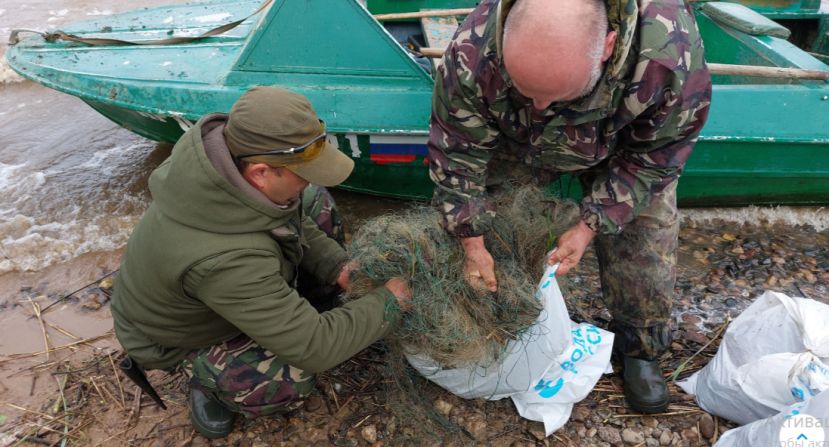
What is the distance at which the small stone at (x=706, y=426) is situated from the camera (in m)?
2.38

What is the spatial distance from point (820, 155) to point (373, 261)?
3.14 m

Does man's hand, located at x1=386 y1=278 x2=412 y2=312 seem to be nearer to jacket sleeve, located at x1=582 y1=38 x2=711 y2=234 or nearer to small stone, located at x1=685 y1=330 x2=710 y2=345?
jacket sleeve, located at x1=582 y1=38 x2=711 y2=234

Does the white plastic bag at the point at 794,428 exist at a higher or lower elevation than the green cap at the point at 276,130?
lower

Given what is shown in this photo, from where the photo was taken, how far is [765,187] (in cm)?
375

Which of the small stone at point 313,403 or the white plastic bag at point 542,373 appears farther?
the small stone at point 313,403

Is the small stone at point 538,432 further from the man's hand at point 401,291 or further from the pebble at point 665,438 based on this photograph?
the man's hand at point 401,291

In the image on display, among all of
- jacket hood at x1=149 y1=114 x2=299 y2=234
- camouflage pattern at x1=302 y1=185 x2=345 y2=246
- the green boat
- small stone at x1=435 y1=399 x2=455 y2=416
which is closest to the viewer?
jacket hood at x1=149 y1=114 x2=299 y2=234

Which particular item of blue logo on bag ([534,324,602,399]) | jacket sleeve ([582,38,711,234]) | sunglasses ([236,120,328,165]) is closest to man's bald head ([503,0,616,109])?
jacket sleeve ([582,38,711,234])

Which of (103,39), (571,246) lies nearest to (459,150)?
(571,246)

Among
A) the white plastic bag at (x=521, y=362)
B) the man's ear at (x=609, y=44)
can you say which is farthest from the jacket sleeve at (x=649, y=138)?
the white plastic bag at (x=521, y=362)

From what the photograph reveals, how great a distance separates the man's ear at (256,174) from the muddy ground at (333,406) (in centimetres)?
121

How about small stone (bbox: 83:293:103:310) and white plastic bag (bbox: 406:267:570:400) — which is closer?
white plastic bag (bbox: 406:267:570:400)

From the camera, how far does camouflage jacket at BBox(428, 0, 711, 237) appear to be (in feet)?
5.62

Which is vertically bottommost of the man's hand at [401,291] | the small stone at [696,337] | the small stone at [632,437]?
the small stone at [632,437]
